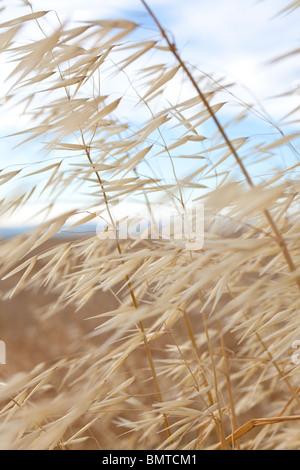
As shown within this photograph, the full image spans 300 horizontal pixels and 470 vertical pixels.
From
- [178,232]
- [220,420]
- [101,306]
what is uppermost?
[178,232]

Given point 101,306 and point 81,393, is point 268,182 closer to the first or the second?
point 81,393

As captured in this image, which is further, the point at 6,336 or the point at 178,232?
the point at 6,336

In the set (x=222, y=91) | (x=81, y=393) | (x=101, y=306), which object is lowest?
(x=101, y=306)

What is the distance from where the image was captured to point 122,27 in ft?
→ 1.52

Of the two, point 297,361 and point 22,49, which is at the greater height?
point 22,49

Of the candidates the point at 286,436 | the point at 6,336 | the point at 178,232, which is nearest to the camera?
the point at 178,232

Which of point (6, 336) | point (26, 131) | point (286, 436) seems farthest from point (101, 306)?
point (26, 131)

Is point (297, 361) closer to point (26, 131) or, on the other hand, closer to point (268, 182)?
point (268, 182)

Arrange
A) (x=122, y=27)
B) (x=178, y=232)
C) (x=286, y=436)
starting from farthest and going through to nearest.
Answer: (x=286, y=436) → (x=178, y=232) → (x=122, y=27)

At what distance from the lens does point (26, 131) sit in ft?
1.97

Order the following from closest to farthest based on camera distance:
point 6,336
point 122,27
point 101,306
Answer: point 122,27 → point 6,336 → point 101,306

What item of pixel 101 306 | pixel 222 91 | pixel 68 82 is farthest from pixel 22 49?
pixel 101 306
